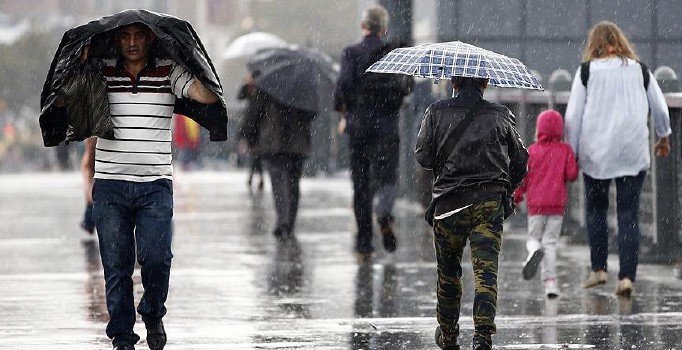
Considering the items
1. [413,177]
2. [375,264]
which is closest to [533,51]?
[413,177]

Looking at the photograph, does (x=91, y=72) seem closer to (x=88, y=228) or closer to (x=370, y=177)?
(x=370, y=177)

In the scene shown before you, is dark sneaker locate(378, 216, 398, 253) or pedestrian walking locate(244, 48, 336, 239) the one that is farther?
pedestrian walking locate(244, 48, 336, 239)

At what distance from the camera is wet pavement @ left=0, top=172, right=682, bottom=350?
8.74 m

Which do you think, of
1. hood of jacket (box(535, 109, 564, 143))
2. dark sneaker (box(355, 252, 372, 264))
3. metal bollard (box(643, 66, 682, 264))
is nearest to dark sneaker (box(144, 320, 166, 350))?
hood of jacket (box(535, 109, 564, 143))

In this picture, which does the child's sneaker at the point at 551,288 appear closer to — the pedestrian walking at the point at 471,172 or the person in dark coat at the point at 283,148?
the pedestrian walking at the point at 471,172

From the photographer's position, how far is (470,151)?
26.0 ft

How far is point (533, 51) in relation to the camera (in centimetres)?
2312

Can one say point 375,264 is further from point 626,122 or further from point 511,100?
point 511,100

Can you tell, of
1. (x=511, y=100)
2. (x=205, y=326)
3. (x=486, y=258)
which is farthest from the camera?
(x=511, y=100)

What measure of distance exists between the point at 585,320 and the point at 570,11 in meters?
14.2

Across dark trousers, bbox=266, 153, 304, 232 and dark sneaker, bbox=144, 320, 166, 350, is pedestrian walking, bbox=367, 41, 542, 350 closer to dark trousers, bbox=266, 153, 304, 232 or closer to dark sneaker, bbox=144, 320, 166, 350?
dark sneaker, bbox=144, 320, 166, 350

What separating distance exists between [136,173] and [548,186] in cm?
365

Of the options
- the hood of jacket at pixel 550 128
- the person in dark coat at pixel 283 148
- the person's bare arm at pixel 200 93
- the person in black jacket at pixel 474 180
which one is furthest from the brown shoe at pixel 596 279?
the person in dark coat at pixel 283 148

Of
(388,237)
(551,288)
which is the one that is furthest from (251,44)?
(551,288)
